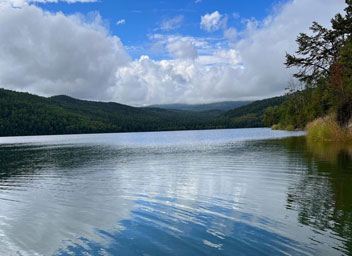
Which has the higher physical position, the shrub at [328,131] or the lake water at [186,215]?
the shrub at [328,131]

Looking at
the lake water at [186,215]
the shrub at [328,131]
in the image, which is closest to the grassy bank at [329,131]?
the shrub at [328,131]

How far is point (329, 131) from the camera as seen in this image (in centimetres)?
4194

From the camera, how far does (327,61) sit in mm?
42844

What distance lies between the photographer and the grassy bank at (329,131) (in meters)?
39.2

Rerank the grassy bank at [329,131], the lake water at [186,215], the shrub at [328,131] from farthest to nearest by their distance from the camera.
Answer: the shrub at [328,131] → the grassy bank at [329,131] → the lake water at [186,215]

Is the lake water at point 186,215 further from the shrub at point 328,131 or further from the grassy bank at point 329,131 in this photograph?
the shrub at point 328,131

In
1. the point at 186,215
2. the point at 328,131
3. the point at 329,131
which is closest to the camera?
the point at 186,215

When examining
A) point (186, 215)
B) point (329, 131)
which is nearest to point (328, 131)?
point (329, 131)

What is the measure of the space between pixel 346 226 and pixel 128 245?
6695 millimetres

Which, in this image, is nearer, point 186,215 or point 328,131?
point 186,215

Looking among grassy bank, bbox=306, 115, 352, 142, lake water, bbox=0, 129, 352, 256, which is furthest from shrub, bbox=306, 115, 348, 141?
lake water, bbox=0, 129, 352, 256

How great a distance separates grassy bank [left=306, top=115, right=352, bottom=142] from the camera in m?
39.2

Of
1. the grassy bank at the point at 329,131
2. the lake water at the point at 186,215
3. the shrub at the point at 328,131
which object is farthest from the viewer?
the shrub at the point at 328,131

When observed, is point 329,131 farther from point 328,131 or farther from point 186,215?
point 186,215
